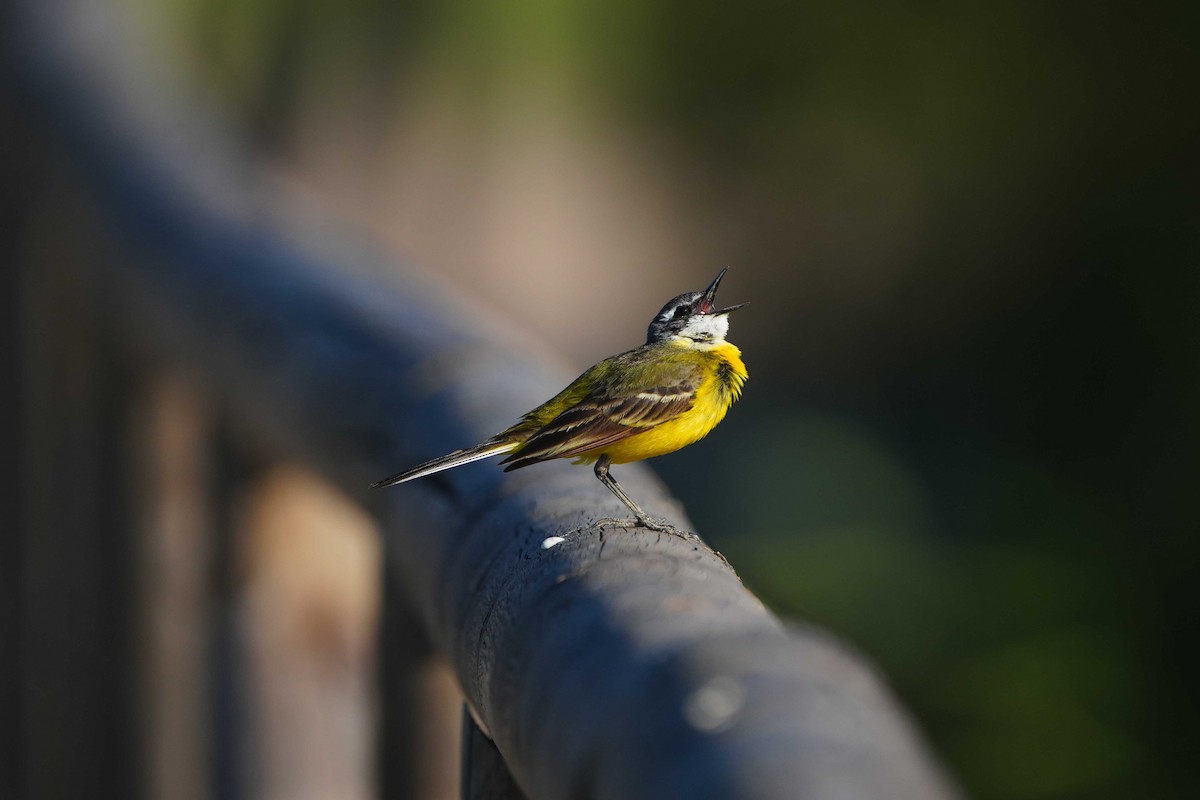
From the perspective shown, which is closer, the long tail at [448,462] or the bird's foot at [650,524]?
the bird's foot at [650,524]

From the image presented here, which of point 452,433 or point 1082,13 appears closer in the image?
point 452,433

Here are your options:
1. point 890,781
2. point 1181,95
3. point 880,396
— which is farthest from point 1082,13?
point 890,781

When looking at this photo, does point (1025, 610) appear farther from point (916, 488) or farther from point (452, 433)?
point (452, 433)

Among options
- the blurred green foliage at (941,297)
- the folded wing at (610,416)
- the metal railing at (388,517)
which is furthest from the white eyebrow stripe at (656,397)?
the blurred green foliage at (941,297)

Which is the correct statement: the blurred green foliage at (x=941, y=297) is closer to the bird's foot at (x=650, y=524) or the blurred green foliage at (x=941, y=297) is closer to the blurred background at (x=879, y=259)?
the blurred background at (x=879, y=259)

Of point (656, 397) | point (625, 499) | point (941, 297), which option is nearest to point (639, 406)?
point (656, 397)

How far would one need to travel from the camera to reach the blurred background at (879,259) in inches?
250

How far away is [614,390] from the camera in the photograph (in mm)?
2336

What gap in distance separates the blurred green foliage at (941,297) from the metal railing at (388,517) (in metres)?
1.29

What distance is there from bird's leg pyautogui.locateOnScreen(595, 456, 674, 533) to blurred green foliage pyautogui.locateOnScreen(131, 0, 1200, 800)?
126 inches

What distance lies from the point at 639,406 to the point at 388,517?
70cm

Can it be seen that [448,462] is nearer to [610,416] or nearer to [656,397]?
[610,416]

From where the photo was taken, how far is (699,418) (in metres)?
2.44

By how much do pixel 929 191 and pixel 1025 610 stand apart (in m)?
6.71
